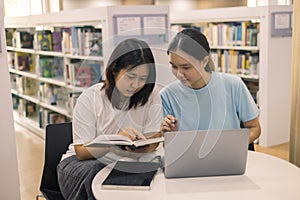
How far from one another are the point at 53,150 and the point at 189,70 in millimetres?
885

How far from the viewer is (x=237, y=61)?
5.09m

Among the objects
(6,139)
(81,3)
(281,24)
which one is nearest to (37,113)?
(6,139)

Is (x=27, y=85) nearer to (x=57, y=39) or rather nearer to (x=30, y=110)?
(x=30, y=110)

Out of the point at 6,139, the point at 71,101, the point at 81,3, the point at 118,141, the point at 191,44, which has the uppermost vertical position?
the point at 81,3

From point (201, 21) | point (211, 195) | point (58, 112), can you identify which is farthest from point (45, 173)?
point (201, 21)

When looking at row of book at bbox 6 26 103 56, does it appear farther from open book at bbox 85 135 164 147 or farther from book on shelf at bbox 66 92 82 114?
open book at bbox 85 135 164 147

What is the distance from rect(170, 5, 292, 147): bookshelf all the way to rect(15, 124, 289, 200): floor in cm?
26

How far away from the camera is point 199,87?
7.59 feet

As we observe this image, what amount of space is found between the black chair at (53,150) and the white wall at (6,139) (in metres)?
0.55

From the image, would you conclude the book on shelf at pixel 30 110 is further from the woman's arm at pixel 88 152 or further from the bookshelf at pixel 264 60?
the woman's arm at pixel 88 152

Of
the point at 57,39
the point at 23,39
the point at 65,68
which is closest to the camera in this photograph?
the point at 65,68

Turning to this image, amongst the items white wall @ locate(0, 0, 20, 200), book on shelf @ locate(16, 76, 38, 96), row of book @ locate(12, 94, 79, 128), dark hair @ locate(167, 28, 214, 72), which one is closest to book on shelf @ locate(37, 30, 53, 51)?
book on shelf @ locate(16, 76, 38, 96)

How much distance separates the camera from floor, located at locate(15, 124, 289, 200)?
145 inches

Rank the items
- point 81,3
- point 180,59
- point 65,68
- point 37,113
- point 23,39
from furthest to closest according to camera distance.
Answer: point 81,3
point 37,113
point 23,39
point 65,68
point 180,59
